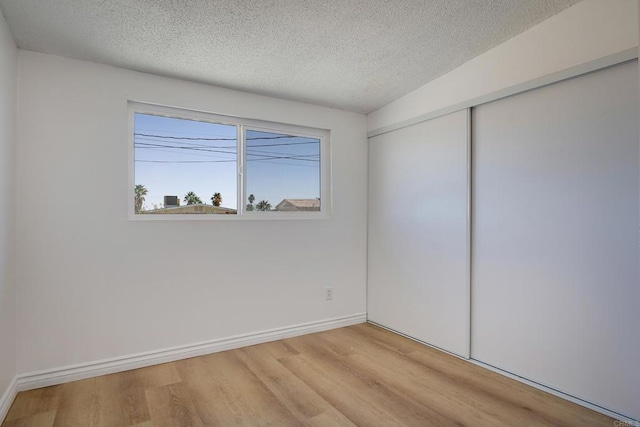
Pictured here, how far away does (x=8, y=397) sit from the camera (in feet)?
6.90

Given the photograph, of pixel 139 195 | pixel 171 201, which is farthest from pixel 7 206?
pixel 171 201

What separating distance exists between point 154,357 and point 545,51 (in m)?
3.51

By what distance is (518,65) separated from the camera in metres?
2.43

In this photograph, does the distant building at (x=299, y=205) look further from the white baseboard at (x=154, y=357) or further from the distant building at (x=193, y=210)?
the white baseboard at (x=154, y=357)

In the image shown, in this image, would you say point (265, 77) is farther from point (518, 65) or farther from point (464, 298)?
point (464, 298)

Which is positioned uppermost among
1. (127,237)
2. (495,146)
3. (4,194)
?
(495,146)

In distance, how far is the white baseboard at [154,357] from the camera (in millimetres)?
2355

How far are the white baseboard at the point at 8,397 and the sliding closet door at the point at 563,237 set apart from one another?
10.1 feet

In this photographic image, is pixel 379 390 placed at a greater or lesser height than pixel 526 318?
lesser

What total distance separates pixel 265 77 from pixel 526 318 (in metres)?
2.65

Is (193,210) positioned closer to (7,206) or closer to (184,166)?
(184,166)

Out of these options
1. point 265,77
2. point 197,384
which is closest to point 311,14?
point 265,77


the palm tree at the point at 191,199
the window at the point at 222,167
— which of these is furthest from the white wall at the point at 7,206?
the palm tree at the point at 191,199

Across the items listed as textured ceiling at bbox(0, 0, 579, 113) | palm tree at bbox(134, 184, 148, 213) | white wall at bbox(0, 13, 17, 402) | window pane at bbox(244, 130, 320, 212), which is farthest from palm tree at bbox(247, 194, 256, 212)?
white wall at bbox(0, 13, 17, 402)
